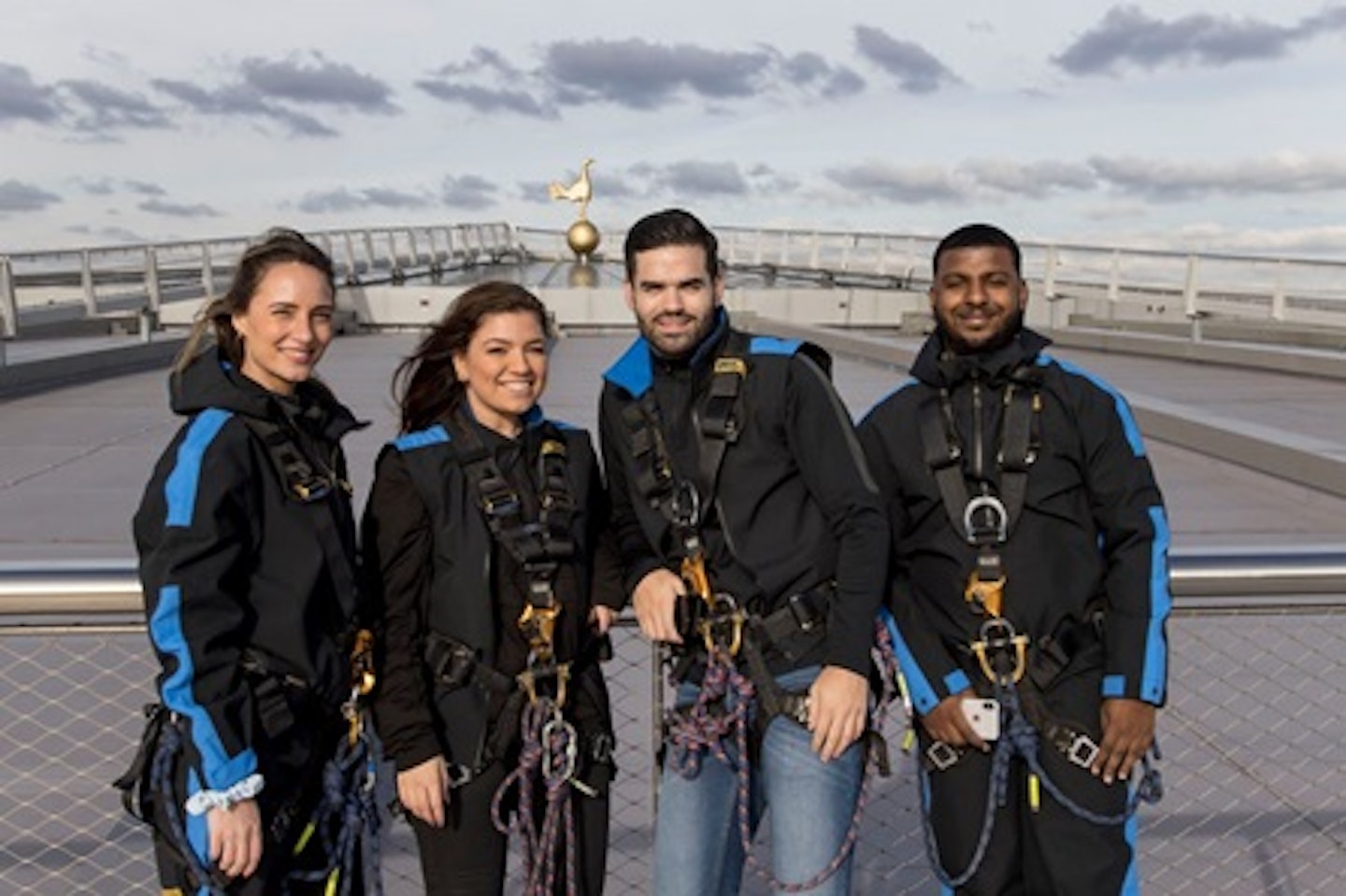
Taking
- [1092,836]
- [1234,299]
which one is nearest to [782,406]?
[1092,836]

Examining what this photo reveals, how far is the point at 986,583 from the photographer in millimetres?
2732

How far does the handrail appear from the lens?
278 centimetres

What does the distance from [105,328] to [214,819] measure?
23.3 meters

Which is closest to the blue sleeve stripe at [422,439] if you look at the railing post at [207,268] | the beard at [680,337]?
the beard at [680,337]

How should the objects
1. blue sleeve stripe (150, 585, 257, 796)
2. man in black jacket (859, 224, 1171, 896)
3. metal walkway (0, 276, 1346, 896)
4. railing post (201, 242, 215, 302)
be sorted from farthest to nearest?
railing post (201, 242, 215, 302), metal walkway (0, 276, 1346, 896), man in black jacket (859, 224, 1171, 896), blue sleeve stripe (150, 585, 257, 796)

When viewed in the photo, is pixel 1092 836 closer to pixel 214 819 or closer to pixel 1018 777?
pixel 1018 777

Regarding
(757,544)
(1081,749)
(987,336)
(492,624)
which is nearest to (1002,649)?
(1081,749)

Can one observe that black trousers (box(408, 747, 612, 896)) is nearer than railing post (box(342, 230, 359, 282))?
Yes

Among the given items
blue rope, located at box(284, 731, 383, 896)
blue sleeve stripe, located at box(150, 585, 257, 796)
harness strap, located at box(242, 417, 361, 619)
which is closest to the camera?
blue sleeve stripe, located at box(150, 585, 257, 796)

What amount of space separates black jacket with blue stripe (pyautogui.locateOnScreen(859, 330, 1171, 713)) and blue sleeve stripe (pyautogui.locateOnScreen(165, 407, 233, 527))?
5.03 feet

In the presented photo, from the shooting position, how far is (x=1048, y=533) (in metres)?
2.77

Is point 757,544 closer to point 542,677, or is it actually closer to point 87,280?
point 542,677

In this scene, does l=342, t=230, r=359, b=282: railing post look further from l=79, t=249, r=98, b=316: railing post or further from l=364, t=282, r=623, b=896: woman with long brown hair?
l=364, t=282, r=623, b=896: woman with long brown hair

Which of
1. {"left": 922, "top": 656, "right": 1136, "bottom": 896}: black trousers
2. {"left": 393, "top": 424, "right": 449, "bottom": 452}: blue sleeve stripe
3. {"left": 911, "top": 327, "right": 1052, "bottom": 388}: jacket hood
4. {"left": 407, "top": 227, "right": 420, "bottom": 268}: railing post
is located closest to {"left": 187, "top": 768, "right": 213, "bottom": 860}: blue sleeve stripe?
{"left": 393, "top": 424, "right": 449, "bottom": 452}: blue sleeve stripe
